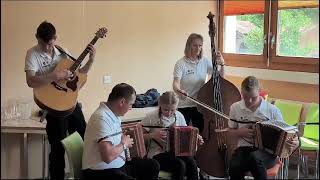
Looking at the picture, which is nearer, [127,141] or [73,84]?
[127,141]

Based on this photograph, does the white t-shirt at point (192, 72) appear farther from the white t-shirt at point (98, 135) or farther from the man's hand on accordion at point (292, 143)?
the white t-shirt at point (98, 135)

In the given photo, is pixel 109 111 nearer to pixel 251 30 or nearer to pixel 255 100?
pixel 255 100

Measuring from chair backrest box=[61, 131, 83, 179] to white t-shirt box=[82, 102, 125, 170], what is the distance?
0.24ft

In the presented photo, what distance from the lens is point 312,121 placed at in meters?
2.99

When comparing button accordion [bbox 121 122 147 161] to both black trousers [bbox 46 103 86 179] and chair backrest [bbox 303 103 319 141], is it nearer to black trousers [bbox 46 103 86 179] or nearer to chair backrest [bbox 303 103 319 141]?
black trousers [bbox 46 103 86 179]

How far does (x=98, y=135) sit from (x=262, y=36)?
1892mm

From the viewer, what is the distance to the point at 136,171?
243cm

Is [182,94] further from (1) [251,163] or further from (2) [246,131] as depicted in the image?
(1) [251,163]

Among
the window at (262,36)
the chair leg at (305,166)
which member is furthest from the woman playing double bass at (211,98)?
the chair leg at (305,166)

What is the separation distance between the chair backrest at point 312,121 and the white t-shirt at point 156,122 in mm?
951

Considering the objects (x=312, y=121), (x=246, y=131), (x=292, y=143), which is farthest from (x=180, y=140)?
(x=312, y=121)

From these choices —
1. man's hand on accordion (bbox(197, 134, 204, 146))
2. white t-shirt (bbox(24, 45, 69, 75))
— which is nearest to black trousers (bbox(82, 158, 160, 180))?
man's hand on accordion (bbox(197, 134, 204, 146))

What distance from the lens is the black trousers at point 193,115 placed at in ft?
9.43

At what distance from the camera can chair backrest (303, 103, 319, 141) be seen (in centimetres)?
293
